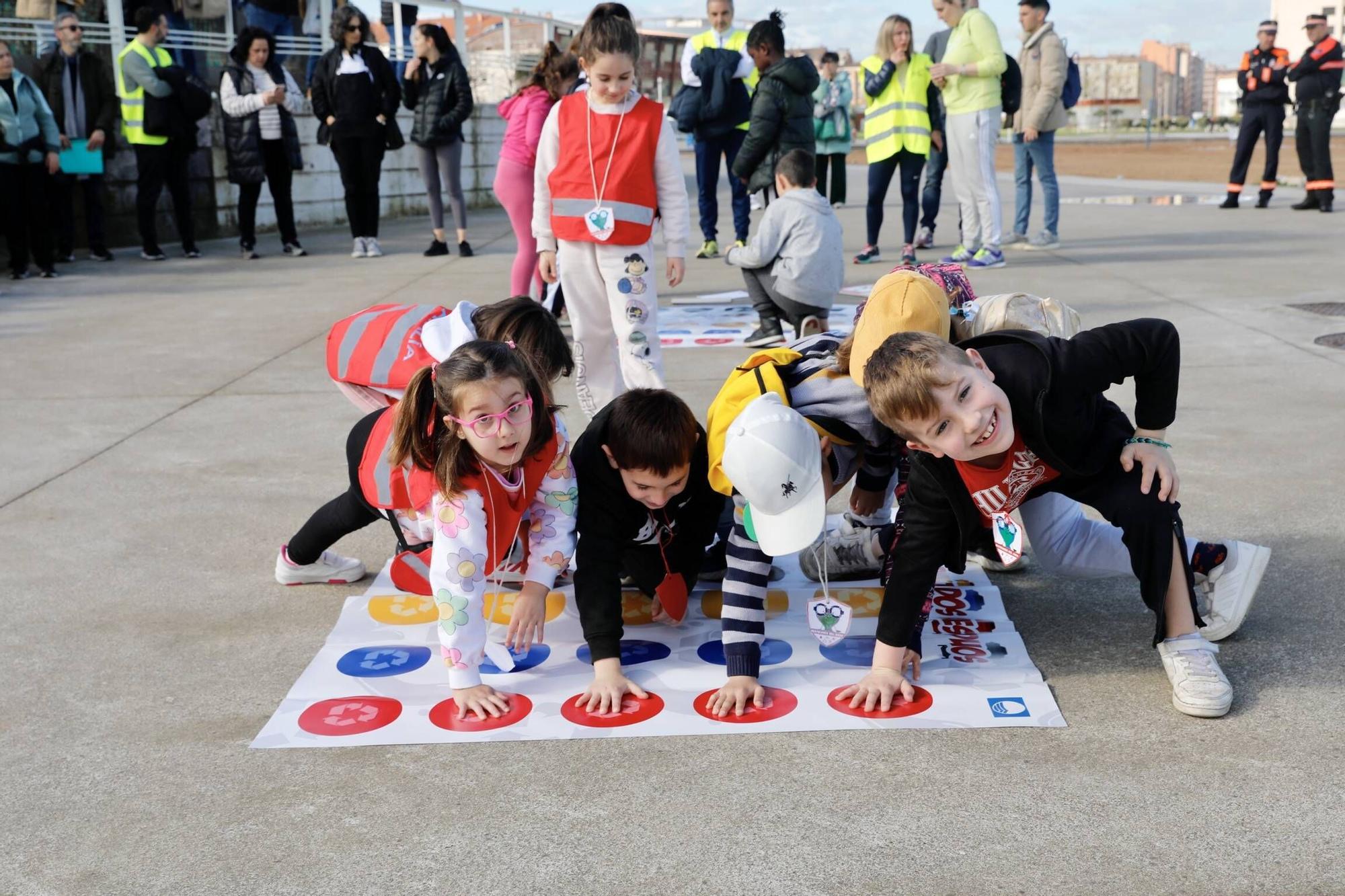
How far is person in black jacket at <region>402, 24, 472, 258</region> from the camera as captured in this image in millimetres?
9211

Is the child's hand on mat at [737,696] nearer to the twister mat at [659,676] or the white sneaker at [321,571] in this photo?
the twister mat at [659,676]

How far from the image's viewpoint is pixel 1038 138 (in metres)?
8.95

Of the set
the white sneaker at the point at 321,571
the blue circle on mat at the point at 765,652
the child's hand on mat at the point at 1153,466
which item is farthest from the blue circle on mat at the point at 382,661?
the child's hand on mat at the point at 1153,466

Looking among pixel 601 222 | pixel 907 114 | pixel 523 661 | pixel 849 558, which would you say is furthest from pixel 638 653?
pixel 907 114

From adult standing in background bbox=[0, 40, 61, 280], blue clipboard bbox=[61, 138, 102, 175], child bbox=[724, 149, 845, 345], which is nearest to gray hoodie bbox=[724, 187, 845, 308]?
child bbox=[724, 149, 845, 345]

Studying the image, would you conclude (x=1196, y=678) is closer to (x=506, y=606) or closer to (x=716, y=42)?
(x=506, y=606)

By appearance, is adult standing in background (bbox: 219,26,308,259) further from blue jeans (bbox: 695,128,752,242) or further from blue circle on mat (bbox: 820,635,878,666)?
blue circle on mat (bbox: 820,635,878,666)

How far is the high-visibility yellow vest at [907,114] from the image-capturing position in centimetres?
854

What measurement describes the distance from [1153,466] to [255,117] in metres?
8.62

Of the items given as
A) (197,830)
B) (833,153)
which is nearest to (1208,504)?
(197,830)

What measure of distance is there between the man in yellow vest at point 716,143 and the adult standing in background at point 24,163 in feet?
14.9

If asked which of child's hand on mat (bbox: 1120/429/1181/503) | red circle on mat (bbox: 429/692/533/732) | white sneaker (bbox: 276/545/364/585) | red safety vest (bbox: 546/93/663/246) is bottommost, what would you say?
red circle on mat (bbox: 429/692/533/732)

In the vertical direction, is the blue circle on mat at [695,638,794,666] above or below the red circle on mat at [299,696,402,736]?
above

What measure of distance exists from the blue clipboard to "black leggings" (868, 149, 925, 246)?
18.8ft
